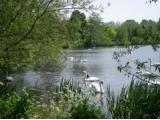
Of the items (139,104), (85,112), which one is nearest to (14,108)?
(85,112)

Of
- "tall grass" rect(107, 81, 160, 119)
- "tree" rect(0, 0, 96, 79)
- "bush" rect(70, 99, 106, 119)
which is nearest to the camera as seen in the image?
"bush" rect(70, 99, 106, 119)

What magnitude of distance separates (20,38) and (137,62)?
6.57 metres

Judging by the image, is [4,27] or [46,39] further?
[46,39]

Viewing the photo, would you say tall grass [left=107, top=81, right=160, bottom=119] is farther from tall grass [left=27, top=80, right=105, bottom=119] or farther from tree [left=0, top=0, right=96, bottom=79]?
tree [left=0, top=0, right=96, bottom=79]

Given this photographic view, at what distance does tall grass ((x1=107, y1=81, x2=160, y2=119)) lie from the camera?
9000 millimetres

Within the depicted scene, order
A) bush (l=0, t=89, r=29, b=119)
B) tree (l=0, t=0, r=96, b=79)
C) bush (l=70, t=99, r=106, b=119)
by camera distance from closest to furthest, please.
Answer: bush (l=70, t=99, r=106, b=119) < bush (l=0, t=89, r=29, b=119) < tree (l=0, t=0, r=96, b=79)

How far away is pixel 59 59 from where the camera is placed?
14680 millimetres

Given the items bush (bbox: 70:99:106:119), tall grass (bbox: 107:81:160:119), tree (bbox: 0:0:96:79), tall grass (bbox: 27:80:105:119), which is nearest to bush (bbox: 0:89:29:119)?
tall grass (bbox: 27:80:105:119)

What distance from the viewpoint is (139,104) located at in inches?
368

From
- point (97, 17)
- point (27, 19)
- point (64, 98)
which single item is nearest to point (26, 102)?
point (64, 98)

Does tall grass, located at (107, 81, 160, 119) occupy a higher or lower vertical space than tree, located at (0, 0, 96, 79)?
lower

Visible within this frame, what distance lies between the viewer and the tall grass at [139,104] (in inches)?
354

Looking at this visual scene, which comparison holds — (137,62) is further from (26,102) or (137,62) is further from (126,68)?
(26,102)

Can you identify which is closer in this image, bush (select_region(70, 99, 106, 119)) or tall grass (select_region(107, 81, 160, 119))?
bush (select_region(70, 99, 106, 119))
